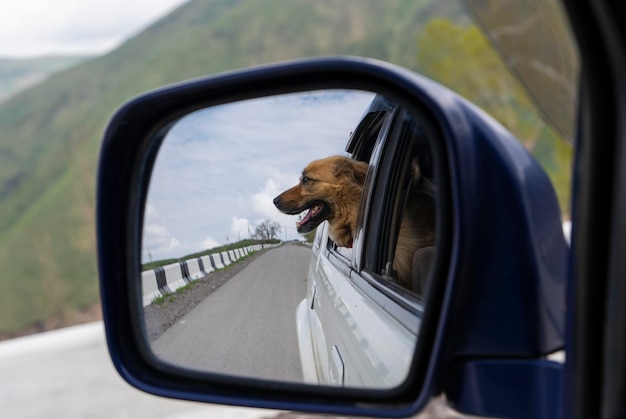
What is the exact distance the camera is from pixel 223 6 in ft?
149

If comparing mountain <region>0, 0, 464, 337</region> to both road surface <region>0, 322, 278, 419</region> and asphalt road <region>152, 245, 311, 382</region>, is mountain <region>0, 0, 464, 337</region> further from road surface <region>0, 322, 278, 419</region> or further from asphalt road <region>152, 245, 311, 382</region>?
asphalt road <region>152, 245, 311, 382</region>

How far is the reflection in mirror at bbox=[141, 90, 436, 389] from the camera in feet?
4.68

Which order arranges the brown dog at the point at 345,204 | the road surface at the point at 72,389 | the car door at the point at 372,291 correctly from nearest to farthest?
the brown dog at the point at 345,204
the car door at the point at 372,291
the road surface at the point at 72,389

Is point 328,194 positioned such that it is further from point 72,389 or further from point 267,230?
point 72,389

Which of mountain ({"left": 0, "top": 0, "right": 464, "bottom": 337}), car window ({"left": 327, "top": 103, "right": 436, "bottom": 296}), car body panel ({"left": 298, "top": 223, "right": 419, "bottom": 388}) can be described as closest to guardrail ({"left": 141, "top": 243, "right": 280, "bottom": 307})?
car body panel ({"left": 298, "top": 223, "right": 419, "bottom": 388})

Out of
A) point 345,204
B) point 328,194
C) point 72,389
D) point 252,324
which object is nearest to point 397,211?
point 345,204

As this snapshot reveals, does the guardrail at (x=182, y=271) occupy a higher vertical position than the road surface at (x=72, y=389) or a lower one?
higher

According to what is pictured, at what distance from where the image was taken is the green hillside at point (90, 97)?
742 inches

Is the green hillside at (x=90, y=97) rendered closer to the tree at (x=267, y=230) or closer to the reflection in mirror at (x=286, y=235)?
the reflection in mirror at (x=286, y=235)

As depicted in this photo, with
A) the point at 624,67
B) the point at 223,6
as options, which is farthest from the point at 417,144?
the point at 223,6

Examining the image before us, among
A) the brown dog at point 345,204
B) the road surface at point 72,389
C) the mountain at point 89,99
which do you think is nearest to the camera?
the brown dog at point 345,204

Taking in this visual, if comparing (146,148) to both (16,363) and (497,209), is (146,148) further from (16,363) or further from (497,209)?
(16,363)

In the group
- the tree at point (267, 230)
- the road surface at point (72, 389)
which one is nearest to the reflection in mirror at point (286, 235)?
the tree at point (267, 230)

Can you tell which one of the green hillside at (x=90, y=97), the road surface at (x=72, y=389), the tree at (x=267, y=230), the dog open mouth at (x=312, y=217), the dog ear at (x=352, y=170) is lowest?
the road surface at (x=72, y=389)
